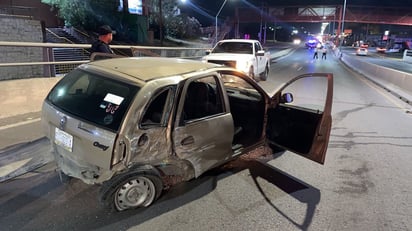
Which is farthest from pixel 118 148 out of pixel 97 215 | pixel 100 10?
pixel 100 10

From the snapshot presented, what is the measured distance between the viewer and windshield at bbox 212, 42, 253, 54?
44.5 feet

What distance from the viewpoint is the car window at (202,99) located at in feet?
11.5

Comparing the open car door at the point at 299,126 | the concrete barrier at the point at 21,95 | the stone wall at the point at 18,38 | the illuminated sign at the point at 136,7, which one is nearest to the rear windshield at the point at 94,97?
the open car door at the point at 299,126

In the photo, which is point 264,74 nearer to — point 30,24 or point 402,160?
point 402,160

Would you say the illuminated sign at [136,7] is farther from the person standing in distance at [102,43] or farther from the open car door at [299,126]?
the open car door at [299,126]

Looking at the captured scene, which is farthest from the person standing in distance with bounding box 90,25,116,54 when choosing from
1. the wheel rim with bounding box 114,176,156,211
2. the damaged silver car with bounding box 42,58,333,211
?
the wheel rim with bounding box 114,176,156,211

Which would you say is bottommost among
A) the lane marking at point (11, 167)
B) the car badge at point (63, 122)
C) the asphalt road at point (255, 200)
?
the asphalt road at point (255, 200)

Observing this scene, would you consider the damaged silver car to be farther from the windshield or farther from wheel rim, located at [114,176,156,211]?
the windshield

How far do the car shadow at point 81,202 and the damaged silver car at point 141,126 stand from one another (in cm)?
19

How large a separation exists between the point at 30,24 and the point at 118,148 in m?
18.3

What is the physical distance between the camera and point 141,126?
295 cm

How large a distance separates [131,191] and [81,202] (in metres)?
0.63

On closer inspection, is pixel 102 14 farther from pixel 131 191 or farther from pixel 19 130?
pixel 131 191

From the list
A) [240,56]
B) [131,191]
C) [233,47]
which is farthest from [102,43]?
[233,47]
